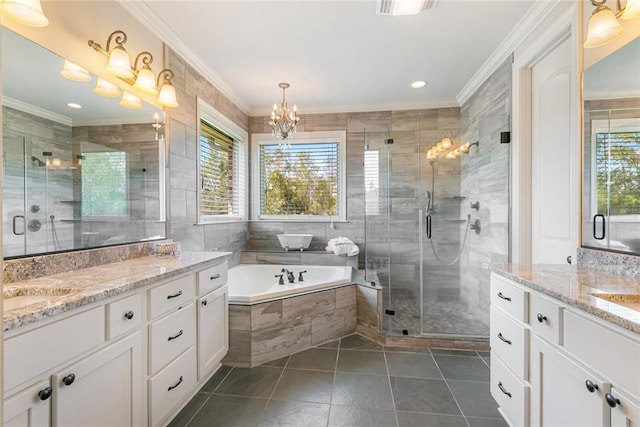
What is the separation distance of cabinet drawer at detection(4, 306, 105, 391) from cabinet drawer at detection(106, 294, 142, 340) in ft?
0.12

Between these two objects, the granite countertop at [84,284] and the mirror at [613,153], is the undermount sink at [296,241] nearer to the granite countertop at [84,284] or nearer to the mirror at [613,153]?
the granite countertop at [84,284]

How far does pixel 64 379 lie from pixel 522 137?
3005 millimetres

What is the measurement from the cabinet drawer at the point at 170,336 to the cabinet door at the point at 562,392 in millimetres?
1785

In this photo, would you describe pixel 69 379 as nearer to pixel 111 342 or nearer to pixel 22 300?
pixel 111 342

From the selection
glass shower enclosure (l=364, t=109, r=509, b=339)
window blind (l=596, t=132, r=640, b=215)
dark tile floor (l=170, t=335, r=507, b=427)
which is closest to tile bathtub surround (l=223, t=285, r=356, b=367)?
dark tile floor (l=170, t=335, r=507, b=427)

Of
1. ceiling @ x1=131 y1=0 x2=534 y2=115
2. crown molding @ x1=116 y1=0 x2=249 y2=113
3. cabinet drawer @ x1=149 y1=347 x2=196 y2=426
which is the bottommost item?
cabinet drawer @ x1=149 y1=347 x2=196 y2=426

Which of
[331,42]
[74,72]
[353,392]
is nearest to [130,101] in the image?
[74,72]

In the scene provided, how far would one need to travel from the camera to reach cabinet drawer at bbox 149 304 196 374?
152cm

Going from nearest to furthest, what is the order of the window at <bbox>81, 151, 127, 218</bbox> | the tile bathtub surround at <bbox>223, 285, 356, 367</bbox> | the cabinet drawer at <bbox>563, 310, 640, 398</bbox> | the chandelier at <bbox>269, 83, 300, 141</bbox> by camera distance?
the cabinet drawer at <bbox>563, 310, 640, 398</bbox> < the window at <bbox>81, 151, 127, 218</bbox> < the tile bathtub surround at <bbox>223, 285, 356, 367</bbox> < the chandelier at <bbox>269, 83, 300, 141</bbox>

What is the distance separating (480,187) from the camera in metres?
3.03

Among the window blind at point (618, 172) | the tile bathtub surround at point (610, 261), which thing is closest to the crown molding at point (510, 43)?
the window blind at point (618, 172)

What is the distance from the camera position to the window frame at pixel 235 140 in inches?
109

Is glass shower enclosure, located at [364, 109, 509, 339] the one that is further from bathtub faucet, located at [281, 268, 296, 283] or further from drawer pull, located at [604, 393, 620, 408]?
drawer pull, located at [604, 393, 620, 408]

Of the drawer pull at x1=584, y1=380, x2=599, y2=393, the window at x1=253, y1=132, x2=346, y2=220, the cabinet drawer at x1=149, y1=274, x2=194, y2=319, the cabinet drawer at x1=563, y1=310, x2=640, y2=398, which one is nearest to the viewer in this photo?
the cabinet drawer at x1=563, y1=310, x2=640, y2=398
